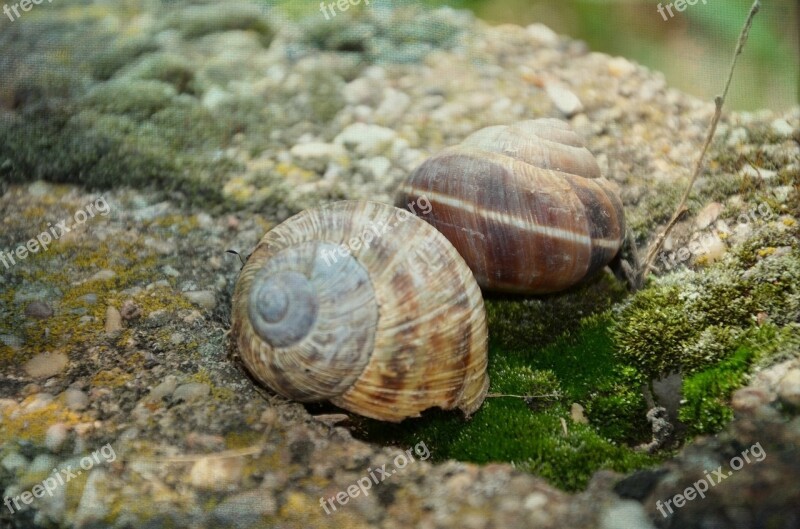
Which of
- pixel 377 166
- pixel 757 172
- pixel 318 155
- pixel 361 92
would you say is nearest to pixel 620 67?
pixel 757 172

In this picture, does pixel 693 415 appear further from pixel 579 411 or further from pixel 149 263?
pixel 149 263

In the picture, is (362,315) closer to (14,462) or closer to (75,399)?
(75,399)

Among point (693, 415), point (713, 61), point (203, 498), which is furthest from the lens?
point (713, 61)

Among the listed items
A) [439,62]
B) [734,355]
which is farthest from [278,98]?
[734,355]

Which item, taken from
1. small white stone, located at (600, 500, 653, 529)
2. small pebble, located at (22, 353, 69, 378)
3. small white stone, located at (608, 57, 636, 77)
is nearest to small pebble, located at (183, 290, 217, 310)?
small pebble, located at (22, 353, 69, 378)

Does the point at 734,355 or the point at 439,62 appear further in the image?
the point at 439,62

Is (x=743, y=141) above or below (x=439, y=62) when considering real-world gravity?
below

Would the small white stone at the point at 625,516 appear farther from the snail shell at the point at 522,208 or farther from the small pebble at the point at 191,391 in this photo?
the small pebble at the point at 191,391

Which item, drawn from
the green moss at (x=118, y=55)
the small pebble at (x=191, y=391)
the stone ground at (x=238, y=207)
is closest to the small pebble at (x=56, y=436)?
the stone ground at (x=238, y=207)
